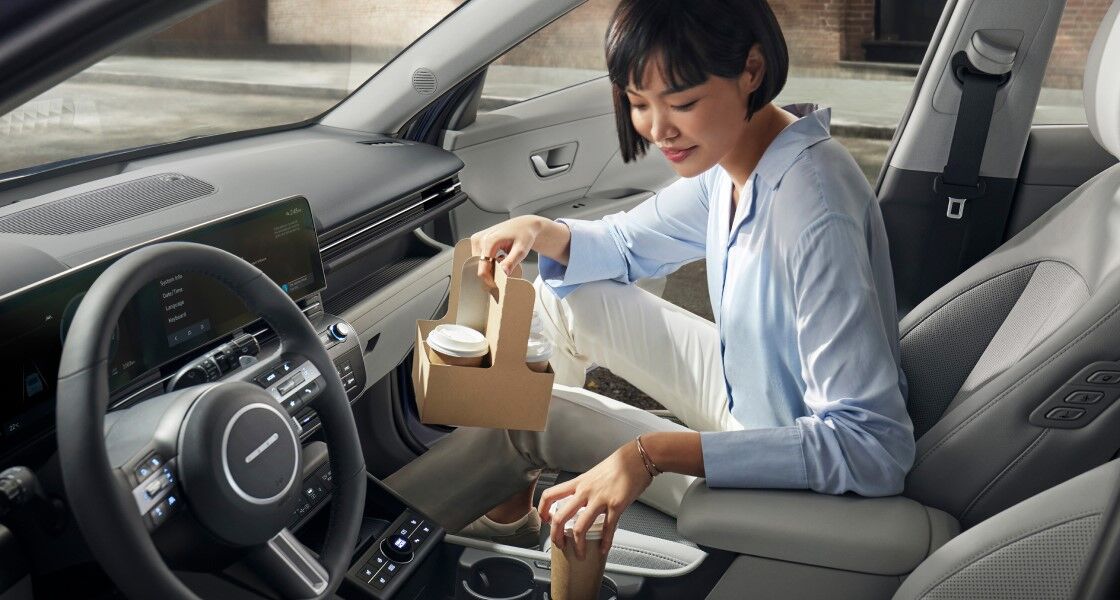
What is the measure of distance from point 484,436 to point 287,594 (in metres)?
0.69

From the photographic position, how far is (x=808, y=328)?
4.44 ft

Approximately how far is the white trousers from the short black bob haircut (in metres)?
0.53

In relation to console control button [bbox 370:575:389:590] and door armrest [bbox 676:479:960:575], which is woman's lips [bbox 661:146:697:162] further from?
console control button [bbox 370:575:389:590]

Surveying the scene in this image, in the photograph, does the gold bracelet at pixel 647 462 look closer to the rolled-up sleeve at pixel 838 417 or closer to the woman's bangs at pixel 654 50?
the rolled-up sleeve at pixel 838 417

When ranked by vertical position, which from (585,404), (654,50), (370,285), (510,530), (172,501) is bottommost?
(510,530)

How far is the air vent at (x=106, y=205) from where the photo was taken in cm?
138

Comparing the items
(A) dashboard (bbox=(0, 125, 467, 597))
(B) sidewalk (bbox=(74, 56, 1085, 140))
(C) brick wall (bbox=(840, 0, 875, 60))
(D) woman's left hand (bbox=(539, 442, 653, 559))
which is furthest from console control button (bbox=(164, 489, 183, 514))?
(C) brick wall (bbox=(840, 0, 875, 60))

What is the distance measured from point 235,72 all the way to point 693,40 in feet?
30.1

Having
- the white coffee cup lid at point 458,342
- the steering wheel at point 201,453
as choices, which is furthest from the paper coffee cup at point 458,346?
the steering wheel at point 201,453

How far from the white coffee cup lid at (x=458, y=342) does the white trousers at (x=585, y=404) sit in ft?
0.57

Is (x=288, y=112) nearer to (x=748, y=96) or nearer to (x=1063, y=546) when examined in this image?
(x=748, y=96)

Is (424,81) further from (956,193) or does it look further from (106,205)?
(956,193)

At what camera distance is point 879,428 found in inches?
52.3

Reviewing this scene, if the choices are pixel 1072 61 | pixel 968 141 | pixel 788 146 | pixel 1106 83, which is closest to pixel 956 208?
pixel 968 141
